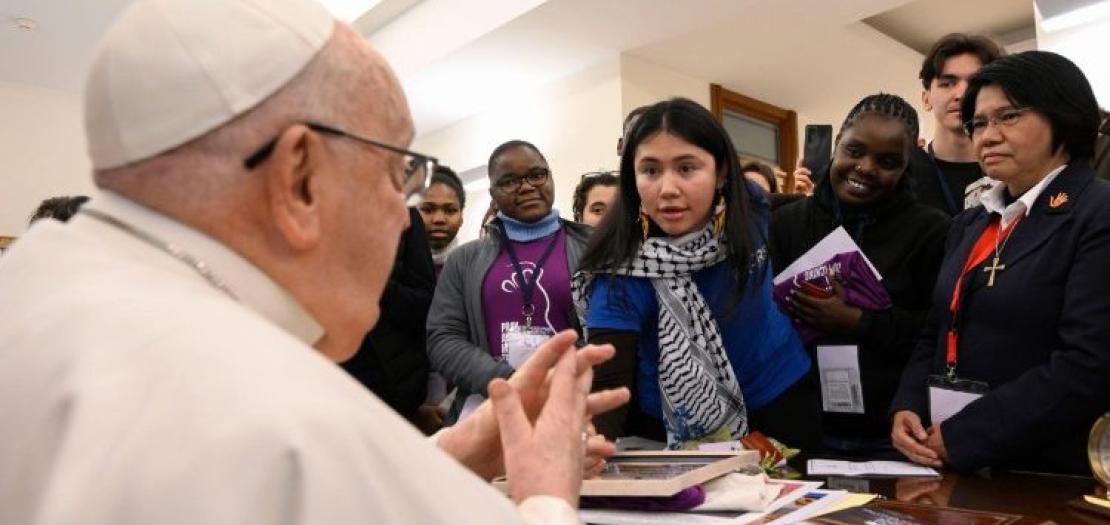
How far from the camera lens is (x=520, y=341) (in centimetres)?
245

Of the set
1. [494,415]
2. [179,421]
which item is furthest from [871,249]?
[179,421]

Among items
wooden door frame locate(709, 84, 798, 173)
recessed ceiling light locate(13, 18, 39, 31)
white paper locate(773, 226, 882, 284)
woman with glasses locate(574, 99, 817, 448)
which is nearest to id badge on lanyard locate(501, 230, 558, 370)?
woman with glasses locate(574, 99, 817, 448)

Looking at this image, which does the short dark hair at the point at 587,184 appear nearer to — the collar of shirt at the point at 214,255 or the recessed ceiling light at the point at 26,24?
the collar of shirt at the point at 214,255

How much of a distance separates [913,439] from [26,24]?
19.4ft

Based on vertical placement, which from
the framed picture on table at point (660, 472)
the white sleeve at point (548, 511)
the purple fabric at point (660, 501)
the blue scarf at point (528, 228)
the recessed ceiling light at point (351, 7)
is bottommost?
the purple fabric at point (660, 501)

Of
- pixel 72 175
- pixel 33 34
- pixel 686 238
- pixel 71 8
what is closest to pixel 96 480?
pixel 686 238

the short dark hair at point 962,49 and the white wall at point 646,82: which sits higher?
the white wall at point 646,82

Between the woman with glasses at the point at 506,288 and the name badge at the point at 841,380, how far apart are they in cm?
89

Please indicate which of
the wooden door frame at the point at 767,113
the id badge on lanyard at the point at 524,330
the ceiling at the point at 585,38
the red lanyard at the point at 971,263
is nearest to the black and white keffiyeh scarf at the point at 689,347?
the red lanyard at the point at 971,263

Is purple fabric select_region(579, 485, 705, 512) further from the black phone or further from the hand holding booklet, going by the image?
the black phone

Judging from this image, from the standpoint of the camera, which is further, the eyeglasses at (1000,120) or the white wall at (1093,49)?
the white wall at (1093,49)

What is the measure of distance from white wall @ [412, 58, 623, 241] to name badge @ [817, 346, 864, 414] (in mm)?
3644

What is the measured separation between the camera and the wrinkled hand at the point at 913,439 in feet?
5.09

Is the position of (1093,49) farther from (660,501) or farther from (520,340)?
(660,501)
